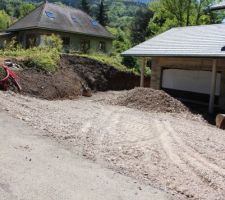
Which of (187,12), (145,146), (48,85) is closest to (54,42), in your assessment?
(48,85)

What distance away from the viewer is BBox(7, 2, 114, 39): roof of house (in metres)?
39.6

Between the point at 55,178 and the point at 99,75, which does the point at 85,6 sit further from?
the point at 55,178

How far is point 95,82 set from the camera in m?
25.5

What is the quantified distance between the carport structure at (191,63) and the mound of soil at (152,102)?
1612mm

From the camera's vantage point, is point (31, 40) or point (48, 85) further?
point (31, 40)

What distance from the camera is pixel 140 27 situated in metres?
59.9

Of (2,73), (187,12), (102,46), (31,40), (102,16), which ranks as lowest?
(2,73)

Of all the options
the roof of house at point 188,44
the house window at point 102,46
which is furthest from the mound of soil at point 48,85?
the house window at point 102,46

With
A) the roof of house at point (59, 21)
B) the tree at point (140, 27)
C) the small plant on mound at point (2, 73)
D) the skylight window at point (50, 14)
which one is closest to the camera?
the small plant on mound at point (2, 73)

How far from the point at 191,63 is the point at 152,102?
389cm

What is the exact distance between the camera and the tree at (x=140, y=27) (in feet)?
191

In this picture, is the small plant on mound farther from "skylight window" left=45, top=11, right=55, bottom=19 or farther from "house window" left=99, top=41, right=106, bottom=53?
"house window" left=99, top=41, right=106, bottom=53

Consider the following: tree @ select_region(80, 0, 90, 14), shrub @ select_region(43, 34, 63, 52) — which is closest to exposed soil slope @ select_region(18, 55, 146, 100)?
shrub @ select_region(43, 34, 63, 52)

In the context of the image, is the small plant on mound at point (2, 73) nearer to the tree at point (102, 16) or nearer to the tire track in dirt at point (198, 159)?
the tire track in dirt at point (198, 159)
